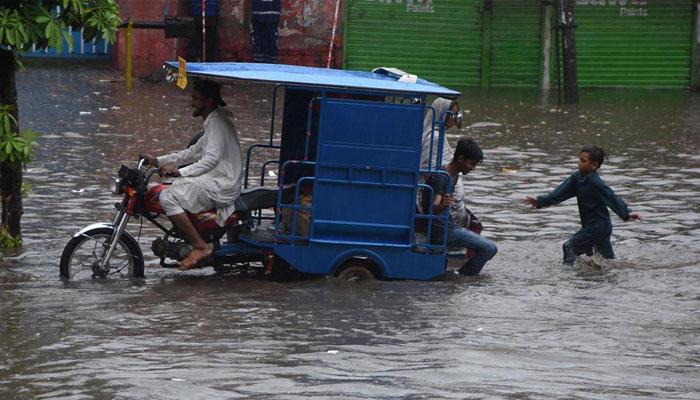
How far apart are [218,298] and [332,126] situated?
4.50 ft

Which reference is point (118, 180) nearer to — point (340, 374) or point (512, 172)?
point (340, 374)

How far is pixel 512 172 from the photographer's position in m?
13.0

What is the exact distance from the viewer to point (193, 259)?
7.74 meters

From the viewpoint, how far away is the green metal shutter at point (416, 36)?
73.9ft

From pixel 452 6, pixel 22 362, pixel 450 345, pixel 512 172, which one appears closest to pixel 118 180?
pixel 22 362

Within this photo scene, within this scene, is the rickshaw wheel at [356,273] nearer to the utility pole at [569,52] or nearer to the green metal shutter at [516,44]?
the utility pole at [569,52]

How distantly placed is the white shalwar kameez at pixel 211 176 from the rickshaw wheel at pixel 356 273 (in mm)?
882

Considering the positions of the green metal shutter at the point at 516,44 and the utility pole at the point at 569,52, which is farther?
the green metal shutter at the point at 516,44

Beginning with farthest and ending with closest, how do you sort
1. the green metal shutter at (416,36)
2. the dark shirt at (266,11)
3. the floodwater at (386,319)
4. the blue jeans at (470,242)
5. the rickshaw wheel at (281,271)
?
the green metal shutter at (416,36)
the dark shirt at (266,11)
the blue jeans at (470,242)
the rickshaw wheel at (281,271)
the floodwater at (386,319)

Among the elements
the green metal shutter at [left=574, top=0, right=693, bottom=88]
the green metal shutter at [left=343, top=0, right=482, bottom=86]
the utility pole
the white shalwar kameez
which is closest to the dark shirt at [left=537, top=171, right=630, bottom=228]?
the white shalwar kameez

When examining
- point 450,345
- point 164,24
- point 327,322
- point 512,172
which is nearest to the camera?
point 450,345

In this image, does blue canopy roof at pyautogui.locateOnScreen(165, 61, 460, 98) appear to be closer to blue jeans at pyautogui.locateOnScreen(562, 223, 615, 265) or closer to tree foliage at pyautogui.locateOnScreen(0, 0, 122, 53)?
tree foliage at pyautogui.locateOnScreen(0, 0, 122, 53)

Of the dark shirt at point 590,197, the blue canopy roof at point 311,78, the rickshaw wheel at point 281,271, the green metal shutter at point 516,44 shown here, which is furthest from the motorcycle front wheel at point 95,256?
the green metal shutter at point 516,44

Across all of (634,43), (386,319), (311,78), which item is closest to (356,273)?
(386,319)
